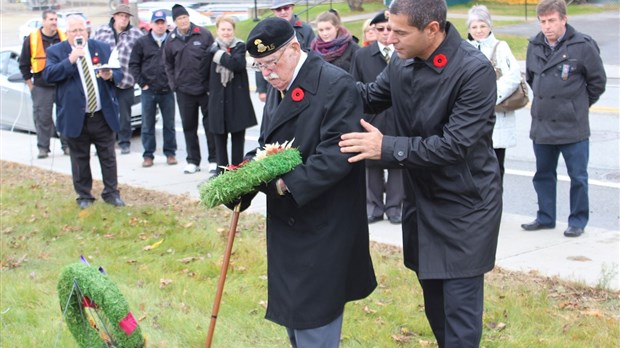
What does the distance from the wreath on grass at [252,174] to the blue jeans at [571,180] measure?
4.23m

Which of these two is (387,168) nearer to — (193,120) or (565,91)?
(565,91)

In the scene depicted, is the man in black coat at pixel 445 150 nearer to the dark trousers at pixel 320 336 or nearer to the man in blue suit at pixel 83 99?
the dark trousers at pixel 320 336

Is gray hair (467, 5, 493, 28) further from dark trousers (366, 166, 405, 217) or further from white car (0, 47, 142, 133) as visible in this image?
white car (0, 47, 142, 133)

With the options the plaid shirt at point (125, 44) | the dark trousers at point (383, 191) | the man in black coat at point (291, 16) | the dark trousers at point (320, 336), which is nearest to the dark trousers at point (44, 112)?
the plaid shirt at point (125, 44)

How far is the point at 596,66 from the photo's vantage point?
729 centimetres

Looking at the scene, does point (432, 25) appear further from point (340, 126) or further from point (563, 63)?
point (563, 63)

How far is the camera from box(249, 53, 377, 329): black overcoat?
12.9 feet

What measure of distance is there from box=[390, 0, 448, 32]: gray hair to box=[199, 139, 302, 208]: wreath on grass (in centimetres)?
79

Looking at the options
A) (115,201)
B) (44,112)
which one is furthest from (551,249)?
(44,112)

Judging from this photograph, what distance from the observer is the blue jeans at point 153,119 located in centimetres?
1170

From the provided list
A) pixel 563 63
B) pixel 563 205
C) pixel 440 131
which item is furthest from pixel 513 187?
pixel 440 131

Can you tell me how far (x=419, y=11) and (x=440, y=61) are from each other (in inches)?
10.6

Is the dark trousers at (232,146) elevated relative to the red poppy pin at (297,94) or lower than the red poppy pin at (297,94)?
lower

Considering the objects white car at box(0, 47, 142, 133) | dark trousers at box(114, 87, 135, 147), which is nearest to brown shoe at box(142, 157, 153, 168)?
dark trousers at box(114, 87, 135, 147)
